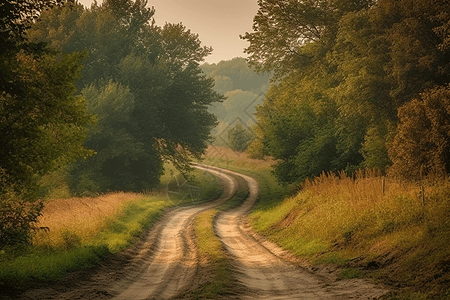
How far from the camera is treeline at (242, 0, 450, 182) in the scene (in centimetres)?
1898

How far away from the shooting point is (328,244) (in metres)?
17.7

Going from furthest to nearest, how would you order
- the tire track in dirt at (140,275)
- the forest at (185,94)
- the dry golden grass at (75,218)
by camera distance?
the dry golden grass at (75,218) → the forest at (185,94) → the tire track in dirt at (140,275)

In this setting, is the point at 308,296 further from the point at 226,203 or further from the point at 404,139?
the point at 226,203

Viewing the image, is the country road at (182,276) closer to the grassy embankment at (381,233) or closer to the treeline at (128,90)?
the grassy embankment at (381,233)

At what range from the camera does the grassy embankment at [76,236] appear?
523 inches

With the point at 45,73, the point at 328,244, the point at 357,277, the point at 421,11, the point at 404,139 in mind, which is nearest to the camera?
the point at 357,277

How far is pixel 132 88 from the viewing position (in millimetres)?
44500

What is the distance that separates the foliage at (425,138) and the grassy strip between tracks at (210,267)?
8368mm

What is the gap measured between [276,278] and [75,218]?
11.7 meters

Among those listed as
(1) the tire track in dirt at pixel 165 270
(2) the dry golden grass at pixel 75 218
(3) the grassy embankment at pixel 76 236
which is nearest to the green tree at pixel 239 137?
(3) the grassy embankment at pixel 76 236

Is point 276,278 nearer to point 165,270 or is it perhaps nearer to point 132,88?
point 165,270

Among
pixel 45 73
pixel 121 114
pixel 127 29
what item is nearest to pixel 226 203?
pixel 121 114

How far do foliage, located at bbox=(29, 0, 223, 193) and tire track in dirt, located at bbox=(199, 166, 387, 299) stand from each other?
63.0ft

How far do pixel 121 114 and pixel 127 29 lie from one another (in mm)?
12751
